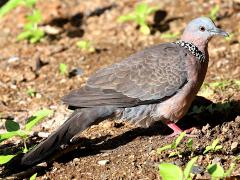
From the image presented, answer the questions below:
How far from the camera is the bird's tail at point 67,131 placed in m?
4.78

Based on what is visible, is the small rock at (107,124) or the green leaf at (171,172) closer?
the green leaf at (171,172)

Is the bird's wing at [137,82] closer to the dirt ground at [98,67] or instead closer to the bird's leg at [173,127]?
the bird's leg at [173,127]

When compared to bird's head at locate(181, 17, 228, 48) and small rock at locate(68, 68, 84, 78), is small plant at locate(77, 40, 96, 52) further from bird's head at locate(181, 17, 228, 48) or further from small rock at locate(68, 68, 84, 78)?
bird's head at locate(181, 17, 228, 48)

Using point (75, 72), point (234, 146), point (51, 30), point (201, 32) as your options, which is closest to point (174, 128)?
point (234, 146)

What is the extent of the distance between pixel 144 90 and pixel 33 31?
11.3 feet

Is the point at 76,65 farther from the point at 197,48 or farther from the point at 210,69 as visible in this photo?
the point at 197,48

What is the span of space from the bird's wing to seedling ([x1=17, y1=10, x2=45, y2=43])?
298cm

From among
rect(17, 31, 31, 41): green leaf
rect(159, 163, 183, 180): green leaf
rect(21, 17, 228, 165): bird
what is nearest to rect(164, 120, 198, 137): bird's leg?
rect(21, 17, 228, 165): bird

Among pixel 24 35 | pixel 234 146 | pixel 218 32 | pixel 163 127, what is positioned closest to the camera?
pixel 234 146

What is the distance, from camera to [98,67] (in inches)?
291

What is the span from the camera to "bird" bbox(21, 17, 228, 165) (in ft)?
16.7

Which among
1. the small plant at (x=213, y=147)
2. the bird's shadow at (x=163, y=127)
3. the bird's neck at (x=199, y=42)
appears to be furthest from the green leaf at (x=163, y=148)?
the bird's neck at (x=199, y=42)

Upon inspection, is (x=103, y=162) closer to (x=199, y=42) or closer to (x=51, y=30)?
(x=199, y=42)

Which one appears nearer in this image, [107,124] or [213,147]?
[213,147]
